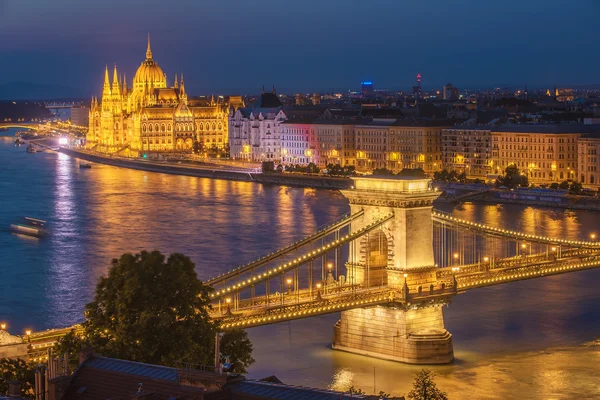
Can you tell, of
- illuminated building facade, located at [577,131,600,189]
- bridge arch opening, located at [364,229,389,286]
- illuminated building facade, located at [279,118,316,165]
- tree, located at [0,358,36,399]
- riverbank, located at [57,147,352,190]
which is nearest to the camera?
tree, located at [0,358,36,399]

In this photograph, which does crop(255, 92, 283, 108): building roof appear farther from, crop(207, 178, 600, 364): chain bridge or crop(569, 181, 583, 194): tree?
crop(207, 178, 600, 364): chain bridge

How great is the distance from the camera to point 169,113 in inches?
2926

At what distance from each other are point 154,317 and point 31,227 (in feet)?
65.7

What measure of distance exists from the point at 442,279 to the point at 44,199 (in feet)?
86.0

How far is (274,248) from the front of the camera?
26703 millimetres

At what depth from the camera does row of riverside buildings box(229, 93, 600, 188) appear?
43688 millimetres

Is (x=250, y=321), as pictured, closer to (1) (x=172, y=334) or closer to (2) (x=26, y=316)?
(1) (x=172, y=334)

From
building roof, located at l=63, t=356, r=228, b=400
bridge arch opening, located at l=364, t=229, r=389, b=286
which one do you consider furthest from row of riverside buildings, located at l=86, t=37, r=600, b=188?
building roof, located at l=63, t=356, r=228, b=400

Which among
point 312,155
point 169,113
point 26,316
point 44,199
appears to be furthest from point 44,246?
point 169,113

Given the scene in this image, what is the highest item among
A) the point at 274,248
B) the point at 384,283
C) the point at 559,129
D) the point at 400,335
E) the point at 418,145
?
the point at 559,129

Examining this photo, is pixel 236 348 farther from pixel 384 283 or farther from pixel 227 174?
pixel 227 174

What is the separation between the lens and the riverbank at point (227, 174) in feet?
157

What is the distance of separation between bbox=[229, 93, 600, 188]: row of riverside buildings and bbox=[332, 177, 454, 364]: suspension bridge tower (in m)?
26.3

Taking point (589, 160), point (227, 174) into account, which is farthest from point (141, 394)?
point (227, 174)
